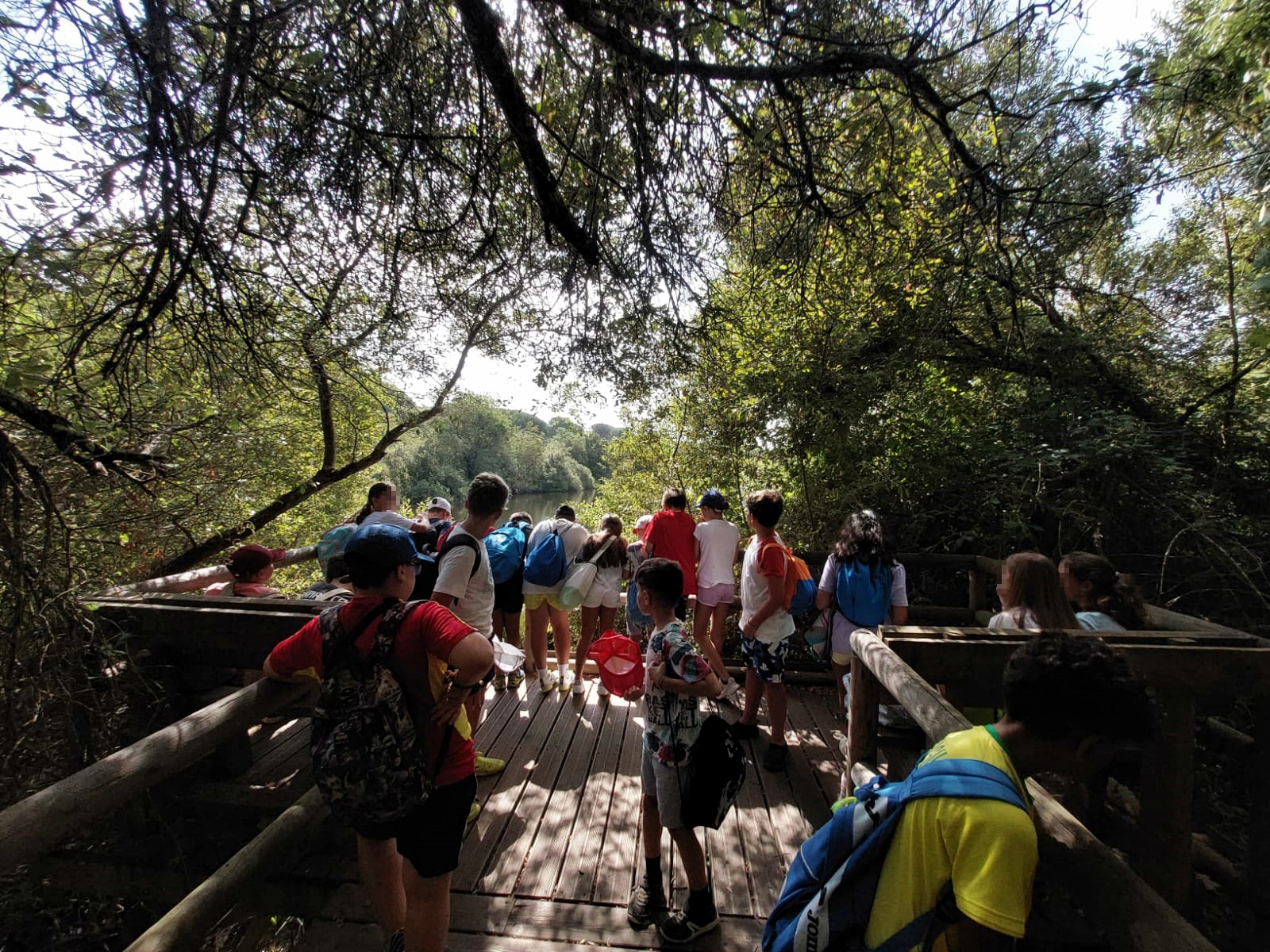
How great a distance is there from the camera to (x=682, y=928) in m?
1.98

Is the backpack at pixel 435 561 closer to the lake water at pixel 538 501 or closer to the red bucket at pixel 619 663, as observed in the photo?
the red bucket at pixel 619 663

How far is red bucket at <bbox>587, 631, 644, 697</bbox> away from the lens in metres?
2.38

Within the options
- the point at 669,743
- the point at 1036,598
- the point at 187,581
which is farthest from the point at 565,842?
the point at 187,581

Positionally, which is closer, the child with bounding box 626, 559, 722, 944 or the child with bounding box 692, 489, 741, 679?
the child with bounding box 626, 559, 722, 944

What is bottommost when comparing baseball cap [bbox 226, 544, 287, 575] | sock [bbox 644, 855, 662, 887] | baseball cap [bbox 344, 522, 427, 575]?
sock [bbox 644, 855, 662, 887]

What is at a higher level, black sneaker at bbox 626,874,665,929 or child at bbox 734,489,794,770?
child at bbox 734,489,794,770

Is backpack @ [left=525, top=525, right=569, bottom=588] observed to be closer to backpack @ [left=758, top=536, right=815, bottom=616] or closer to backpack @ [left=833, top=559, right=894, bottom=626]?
backpack @ [left=758, top=536, right=815, bottom=616]

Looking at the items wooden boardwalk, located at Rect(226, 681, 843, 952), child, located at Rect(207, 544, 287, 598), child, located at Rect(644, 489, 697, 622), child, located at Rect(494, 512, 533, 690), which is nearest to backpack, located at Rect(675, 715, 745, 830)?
wooden boardwalk, located at Rect(226, 681, 843, 952)

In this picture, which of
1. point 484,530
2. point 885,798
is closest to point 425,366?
point 484,530

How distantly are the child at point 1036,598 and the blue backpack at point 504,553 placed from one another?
2896 mm

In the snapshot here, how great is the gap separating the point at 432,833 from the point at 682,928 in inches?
40.8

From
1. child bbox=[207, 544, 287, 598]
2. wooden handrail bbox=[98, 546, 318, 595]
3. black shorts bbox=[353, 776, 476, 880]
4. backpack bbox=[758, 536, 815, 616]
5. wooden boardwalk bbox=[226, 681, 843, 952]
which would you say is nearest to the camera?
black shorts bbox=[353, 776, 476, 880]

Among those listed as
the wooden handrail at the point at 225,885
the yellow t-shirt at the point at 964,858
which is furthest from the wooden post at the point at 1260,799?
the wooden handrail at the point at 225,885

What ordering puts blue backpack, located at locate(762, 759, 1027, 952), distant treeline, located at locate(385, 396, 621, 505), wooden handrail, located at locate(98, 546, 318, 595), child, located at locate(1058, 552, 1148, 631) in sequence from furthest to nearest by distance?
1. distant treeline, located at locate(385, 396, 621, 505)
2. wooden handrail, located at locate(98, 546, 318, 595)
3. child, located at locate(1058, 552, 1148, 631)
4. blue backpack, located at locate(762, 759, 1027, 952)
